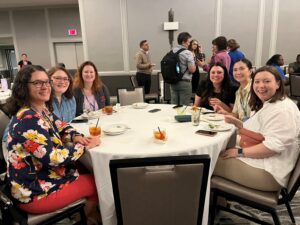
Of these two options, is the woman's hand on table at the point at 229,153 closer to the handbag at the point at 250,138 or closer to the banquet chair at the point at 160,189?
the handbag at the point at 250,138

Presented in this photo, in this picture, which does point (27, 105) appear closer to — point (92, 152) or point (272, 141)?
point (92, 152)

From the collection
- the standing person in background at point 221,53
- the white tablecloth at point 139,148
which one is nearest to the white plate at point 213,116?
the white tablecloth at point 139,148

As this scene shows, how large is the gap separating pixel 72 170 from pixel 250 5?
5.80 metres

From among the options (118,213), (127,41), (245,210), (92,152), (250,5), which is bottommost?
(245,210)

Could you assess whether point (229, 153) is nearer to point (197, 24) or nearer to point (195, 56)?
point (195, 56)

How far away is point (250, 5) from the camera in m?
5.71

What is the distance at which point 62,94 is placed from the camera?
8.34 feet

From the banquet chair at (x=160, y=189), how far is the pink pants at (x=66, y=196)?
1.44 ft

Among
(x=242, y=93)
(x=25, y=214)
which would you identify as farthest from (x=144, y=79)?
(x=25, y=214)

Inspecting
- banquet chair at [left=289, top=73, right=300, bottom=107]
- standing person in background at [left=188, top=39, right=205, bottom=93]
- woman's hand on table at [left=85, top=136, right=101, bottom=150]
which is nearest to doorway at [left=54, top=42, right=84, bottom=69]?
standing person in background at [left=188, top=39, right=205, bottom=93]

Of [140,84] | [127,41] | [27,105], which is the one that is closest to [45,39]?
[127,41]

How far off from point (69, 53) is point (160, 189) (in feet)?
29.5

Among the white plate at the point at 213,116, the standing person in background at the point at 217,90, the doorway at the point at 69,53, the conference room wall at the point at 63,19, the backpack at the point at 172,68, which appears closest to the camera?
the white plate at the point at 213,116

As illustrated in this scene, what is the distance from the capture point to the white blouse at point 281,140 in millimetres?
1552
